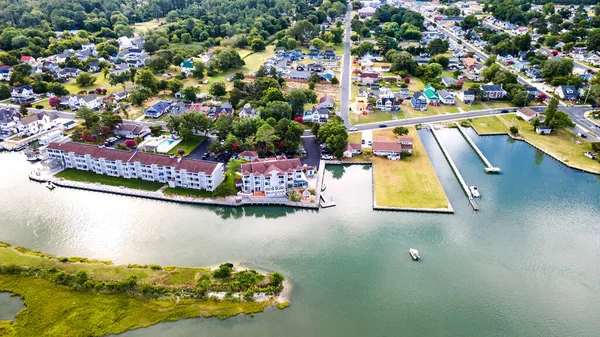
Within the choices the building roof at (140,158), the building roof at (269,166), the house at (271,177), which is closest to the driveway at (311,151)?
the house at (271,177)

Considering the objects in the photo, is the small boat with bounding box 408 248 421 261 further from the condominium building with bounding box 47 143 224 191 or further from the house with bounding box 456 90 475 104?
the house with bounding box 456 90 475 104

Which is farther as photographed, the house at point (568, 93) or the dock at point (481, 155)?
the house at point (568, 93)

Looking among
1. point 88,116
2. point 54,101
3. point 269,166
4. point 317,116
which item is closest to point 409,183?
point 269,166

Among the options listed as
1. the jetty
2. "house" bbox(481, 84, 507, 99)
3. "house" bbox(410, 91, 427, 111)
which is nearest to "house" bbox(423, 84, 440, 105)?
"house" bbox(410, 91, 427, 111)

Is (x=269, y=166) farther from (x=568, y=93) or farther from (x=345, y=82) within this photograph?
(x=568, y=93)

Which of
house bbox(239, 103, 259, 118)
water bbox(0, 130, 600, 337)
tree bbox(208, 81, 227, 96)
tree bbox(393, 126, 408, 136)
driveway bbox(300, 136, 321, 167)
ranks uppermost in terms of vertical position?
tree bbox(208, 81, 227, 96)

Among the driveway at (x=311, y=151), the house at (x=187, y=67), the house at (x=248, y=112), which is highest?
the house at (x=187, y=67)

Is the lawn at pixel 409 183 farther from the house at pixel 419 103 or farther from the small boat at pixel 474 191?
the house at pixel 419 103
